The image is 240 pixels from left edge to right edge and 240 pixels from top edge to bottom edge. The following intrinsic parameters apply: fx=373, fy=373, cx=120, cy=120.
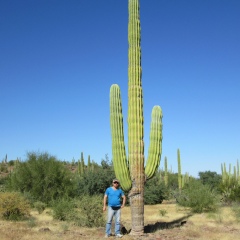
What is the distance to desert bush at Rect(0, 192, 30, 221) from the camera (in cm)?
1513

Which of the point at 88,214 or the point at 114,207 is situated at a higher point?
the point at 114,207

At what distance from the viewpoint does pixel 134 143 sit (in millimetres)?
11094

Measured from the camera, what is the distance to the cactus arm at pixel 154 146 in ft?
37.2

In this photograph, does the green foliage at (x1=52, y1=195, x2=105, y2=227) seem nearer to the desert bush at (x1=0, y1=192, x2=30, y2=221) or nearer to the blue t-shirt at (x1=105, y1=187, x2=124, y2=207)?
the desert bush at (x1=0, y1=192, x2=30, y2=221)

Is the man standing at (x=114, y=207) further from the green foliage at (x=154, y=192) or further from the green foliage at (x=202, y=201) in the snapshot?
the green foliage at (x=154, y=192)

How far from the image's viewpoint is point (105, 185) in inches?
980

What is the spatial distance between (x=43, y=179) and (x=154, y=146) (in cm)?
1253

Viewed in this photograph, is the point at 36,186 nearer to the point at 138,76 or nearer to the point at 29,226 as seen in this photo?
the point at 29,226

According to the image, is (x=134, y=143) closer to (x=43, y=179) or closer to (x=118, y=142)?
(x=118, y=142)

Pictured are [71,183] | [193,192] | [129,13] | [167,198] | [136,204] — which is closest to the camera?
[136,204]

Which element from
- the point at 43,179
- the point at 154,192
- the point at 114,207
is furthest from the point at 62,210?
the point at 154,192

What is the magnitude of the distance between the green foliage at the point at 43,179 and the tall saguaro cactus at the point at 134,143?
1151 cm

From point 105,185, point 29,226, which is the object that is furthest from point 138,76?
point 105,185

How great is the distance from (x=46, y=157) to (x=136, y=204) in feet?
43.9
